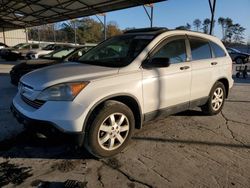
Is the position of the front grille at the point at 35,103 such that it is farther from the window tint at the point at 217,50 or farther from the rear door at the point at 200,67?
the window tint at the point at 217,50

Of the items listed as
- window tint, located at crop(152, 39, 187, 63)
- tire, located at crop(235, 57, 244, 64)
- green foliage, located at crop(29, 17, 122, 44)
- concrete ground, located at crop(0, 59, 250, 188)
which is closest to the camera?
concrete ground, located at crop(0, 59, 250, 188)

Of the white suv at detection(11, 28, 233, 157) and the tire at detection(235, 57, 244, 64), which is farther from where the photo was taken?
the tire at detection(235, 57, 244, 64)

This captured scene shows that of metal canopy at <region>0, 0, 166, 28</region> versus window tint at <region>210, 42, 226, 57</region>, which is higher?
metal canopy at <region>0, 0, 166, 28</region>

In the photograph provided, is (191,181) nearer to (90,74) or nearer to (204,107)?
(90,74)

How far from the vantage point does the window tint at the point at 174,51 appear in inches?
166

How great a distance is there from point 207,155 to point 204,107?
77.2 inches

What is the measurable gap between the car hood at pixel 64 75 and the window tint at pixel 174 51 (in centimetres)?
99

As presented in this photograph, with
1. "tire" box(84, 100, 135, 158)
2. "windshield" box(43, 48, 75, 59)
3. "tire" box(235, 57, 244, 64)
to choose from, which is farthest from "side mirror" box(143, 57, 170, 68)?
"tire" box(235, 57, 244, 64)

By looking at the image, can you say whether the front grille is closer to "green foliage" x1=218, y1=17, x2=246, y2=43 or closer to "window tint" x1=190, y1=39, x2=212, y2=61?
"window tint" x1=190, y1=39, x2=212, y2=61

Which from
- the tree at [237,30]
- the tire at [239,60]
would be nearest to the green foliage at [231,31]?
the tree at [237,30]

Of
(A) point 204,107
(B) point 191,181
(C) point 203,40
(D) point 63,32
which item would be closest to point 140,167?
(B) point 191,181

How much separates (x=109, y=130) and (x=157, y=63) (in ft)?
4.05

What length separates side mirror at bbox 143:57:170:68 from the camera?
3.79m

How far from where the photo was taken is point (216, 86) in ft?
17.9
